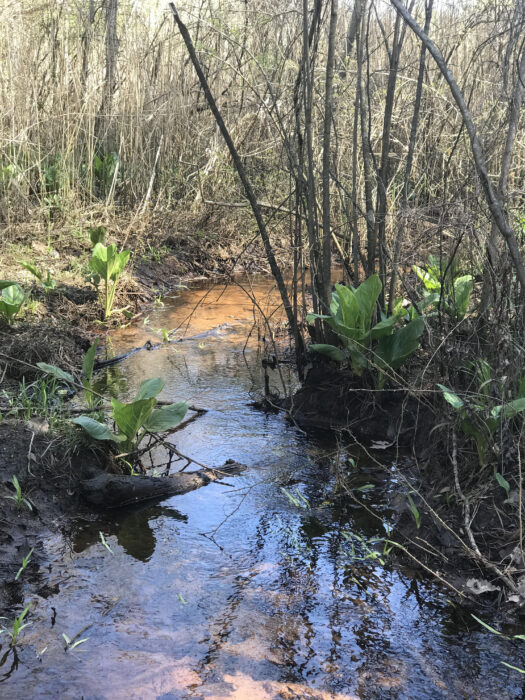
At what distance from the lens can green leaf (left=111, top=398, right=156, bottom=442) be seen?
2.83m

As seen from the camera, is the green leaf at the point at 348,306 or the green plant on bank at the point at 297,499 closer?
the green plant on bank at the point at 297,499

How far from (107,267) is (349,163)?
2084 millimetres

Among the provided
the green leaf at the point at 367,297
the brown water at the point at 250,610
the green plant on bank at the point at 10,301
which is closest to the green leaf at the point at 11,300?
the green plant on bank at the point at 10,301

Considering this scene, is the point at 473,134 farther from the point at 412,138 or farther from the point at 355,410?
the point at 355,410

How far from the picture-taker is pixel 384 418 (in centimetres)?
358

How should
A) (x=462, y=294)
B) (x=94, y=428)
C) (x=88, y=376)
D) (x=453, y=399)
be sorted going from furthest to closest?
(x=462, y=294)
(x=88, y=376)
(x=94, y=428)
(x=453, y=399)

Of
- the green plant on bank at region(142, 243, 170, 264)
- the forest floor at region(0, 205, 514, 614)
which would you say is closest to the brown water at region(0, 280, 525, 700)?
the forest floor at region(0, 205, 514, 614)

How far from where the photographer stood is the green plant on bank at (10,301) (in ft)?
14.2

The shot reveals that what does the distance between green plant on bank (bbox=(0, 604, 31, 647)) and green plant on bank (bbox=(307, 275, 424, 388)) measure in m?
1.87

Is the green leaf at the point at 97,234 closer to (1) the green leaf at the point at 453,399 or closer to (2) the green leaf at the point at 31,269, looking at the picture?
(2) the green leaf at the point at 31,269

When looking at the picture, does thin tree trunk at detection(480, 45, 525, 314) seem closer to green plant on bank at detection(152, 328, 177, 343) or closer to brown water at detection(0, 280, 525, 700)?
brown water at detection(0, 280, 525, 700)

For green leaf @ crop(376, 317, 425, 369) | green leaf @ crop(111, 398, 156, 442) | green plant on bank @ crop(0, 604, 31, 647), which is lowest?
green plant on bank @ crop(0, 604, 31, 647)

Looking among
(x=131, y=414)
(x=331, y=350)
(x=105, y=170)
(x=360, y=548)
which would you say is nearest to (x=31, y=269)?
(x=105, y=170)

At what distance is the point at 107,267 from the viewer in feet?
17.0
